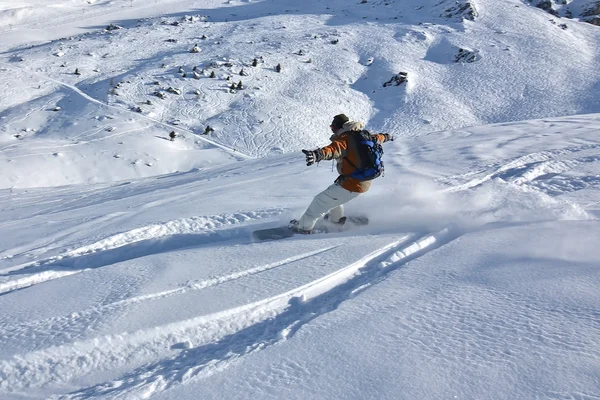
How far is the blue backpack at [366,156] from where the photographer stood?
510cm

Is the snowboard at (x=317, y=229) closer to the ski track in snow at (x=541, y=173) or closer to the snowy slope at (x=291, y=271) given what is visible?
the snowy slope at (x=291, y=271)

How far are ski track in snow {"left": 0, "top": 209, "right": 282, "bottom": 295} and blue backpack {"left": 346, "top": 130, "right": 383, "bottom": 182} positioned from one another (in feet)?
4.21

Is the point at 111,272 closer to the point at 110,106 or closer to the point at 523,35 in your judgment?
the point at 110,106

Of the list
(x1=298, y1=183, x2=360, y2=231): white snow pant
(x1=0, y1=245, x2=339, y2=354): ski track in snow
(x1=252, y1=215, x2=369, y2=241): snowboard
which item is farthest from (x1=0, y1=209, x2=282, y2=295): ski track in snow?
(x1=0, y1=245, x2=339, y2=354): ski track in snow

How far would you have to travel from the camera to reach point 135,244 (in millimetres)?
4957

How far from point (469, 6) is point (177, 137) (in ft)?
62.5

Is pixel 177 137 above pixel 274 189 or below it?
below

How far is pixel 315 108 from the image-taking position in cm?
1822

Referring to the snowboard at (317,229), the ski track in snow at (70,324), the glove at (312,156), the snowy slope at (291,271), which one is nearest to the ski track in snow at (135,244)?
the snowy slope at (291,271)

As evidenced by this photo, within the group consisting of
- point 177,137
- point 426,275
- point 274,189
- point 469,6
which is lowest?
point 177,137

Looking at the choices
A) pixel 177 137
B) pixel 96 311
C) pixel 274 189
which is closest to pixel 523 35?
pixel 177 137

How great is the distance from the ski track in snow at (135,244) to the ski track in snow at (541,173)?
113 inches

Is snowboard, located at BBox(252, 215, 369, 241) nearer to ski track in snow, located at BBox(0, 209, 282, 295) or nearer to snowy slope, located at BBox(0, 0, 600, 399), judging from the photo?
snowy slope, located at BBox(0, 0, 600, 399)

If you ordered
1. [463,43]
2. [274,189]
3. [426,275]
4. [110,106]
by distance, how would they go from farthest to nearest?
[463,43], [110,106], [274,189], [426,275]
